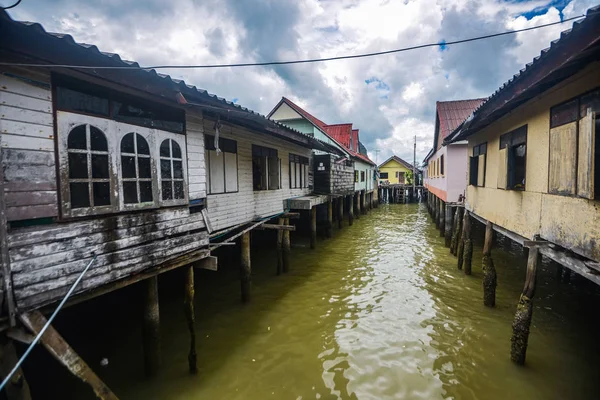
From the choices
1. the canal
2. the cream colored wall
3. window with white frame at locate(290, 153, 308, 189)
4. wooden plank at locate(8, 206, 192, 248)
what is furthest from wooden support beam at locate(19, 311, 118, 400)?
window with white frame at locate(290, 153, 308, 189)

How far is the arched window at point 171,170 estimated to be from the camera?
16.8 ft

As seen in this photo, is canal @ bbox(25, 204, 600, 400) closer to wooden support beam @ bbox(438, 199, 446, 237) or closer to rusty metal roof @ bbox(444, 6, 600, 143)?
rusty metal roof @ bbox(444, 6, 600, 143)

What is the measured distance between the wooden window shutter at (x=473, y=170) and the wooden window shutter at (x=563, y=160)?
17.6ft

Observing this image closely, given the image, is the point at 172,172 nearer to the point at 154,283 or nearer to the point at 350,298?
the point at 154,283

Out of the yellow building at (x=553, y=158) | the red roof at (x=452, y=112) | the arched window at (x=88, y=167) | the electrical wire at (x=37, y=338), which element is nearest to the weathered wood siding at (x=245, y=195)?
the arched window at (x=88, y=167)

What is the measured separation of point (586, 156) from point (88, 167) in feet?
22.3

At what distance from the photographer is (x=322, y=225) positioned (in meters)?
17.4

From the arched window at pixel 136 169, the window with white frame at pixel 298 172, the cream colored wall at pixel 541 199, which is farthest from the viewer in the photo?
the window with white frame at pixel 298 172

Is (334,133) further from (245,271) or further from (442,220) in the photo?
(245,271)

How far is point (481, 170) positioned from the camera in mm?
9773

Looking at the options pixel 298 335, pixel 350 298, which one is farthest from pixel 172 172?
pixel 350 298

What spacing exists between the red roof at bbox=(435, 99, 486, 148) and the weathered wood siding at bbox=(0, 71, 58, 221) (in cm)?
1817

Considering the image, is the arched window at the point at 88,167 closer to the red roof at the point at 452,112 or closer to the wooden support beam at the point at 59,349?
the wooden support beam at the point at 59,349

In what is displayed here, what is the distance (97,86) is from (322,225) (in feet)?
46.6
